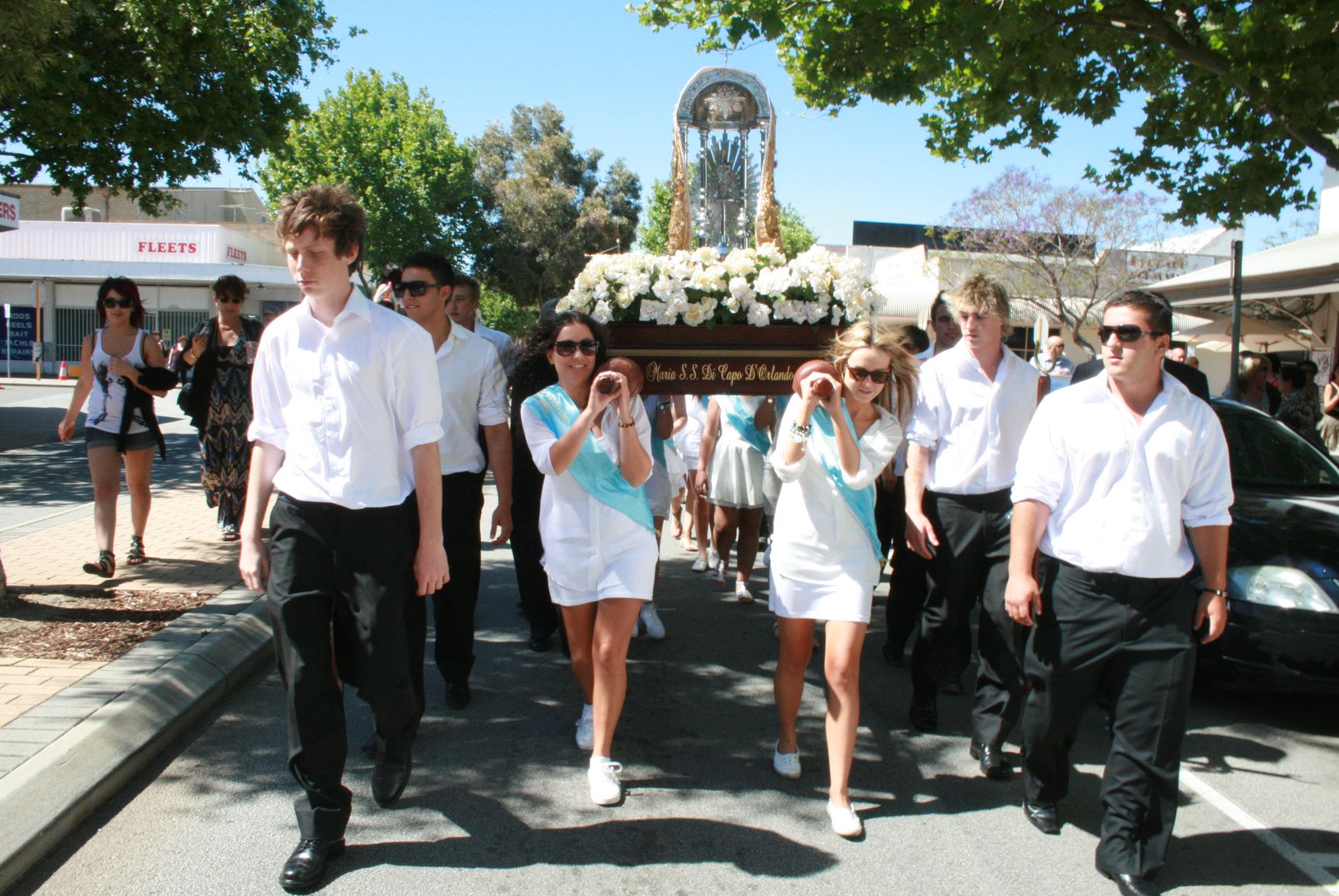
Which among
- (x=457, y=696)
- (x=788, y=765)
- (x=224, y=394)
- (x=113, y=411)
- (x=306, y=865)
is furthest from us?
(x=224, y=394)

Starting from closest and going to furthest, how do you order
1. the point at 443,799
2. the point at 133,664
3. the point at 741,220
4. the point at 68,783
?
1. the point at 68,783
2. the point at 443,799
3. the point at 133,664
4. the point at 741,220

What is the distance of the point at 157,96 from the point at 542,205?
29.1 m

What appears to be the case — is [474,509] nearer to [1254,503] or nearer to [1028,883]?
[1028,883]

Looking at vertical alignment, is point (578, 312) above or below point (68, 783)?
above

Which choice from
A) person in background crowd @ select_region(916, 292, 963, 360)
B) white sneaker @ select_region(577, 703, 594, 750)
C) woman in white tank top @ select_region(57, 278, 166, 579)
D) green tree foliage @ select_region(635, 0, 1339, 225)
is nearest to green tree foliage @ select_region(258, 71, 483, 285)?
green tree foliage @ select_region(635, 0, 1339, 225)

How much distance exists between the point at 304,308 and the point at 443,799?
6.46 feet

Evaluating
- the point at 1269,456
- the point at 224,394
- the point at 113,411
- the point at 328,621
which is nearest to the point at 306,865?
the point at 328,621

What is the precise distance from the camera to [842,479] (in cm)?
414

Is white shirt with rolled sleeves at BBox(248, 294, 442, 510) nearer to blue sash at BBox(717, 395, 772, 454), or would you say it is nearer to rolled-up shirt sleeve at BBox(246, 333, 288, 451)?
rolled-up shirt sleeve at BBox(246, 333, 288, 451)

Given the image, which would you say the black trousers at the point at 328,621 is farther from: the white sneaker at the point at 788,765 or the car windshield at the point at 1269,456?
the car windshield at the point at 1269,456

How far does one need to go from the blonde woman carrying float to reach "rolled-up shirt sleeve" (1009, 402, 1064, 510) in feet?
1.93

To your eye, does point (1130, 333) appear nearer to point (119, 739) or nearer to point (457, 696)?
point (457, 696)

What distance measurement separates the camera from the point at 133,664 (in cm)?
506

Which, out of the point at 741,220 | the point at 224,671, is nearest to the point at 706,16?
the point at 741,220
